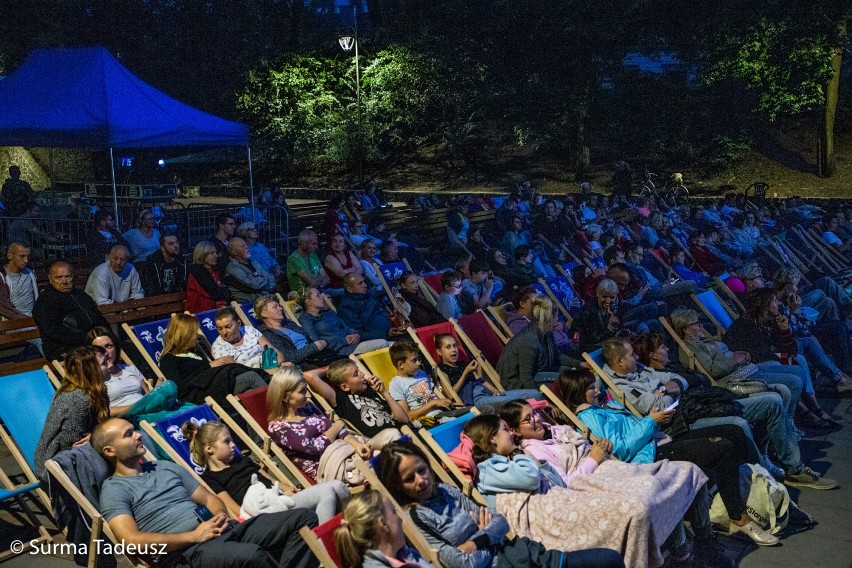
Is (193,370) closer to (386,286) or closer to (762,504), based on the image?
(762,504)

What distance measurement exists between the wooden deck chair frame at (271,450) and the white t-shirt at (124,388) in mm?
792

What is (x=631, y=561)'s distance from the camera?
16.6 feet

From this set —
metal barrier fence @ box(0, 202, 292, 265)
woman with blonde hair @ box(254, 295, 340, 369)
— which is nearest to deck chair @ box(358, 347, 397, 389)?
woman with blonde hair @ box(254, 295, 340, 369)

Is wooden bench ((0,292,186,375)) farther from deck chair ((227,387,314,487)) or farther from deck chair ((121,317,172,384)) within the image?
deck chair ((227,387,314,487))

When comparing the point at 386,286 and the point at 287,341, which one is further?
the point at 386,286

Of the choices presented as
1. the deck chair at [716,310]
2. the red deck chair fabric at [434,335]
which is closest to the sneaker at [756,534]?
→ the red deck chair fabric at [434,335]

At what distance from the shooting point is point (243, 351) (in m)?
7.19

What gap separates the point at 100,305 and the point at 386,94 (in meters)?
25.1

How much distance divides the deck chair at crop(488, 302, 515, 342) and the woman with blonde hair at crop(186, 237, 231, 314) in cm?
233

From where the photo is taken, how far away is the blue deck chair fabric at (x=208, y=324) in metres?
7.73

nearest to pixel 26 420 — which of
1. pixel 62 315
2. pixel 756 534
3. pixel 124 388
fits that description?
pixel 124 388

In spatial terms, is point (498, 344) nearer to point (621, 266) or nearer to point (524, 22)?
point (621, 266)

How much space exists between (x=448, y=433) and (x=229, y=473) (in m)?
1.24

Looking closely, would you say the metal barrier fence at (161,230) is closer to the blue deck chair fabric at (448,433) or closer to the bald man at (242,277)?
the bald man at (242,277)
